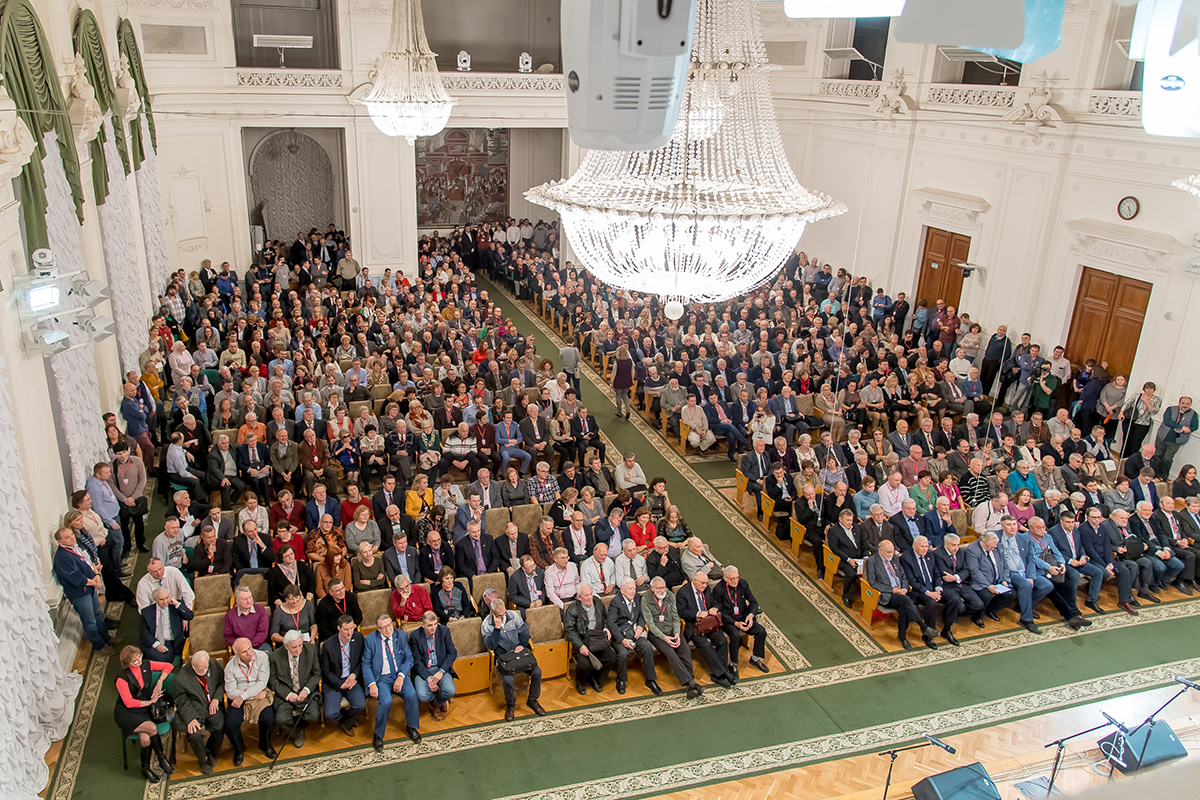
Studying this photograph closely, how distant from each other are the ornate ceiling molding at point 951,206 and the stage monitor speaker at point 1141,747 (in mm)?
11982

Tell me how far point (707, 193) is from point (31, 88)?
20.0 ft

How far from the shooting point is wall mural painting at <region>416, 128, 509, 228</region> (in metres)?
24.9

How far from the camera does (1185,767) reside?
76 centimetres

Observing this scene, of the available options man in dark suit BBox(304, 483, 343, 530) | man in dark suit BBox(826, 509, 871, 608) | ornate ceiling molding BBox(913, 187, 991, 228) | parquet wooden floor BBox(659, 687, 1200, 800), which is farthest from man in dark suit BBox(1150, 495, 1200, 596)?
man in dark suit BBox(304, 483, 343, 530)

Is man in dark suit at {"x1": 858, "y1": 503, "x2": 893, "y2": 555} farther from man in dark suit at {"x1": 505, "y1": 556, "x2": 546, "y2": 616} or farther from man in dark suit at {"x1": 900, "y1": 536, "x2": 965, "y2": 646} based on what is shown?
man in dark suit at {"x1": 505, "y1": 556, "x2": 546, "y2": 616}

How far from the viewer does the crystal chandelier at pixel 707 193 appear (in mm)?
4676

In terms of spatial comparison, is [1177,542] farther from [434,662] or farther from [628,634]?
[434,662]

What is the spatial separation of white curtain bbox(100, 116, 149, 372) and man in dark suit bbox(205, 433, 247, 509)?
8.71ft

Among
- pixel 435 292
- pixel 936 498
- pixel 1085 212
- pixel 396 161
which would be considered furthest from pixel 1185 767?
pixel 396 161

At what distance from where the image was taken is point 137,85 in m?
14.9

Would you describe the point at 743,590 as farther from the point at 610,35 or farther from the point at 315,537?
the point at 610,35

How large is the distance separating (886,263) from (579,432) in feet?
32.5

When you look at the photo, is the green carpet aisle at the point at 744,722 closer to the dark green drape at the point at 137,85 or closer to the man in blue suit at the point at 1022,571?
the man in blue suit at the point at 1022,571

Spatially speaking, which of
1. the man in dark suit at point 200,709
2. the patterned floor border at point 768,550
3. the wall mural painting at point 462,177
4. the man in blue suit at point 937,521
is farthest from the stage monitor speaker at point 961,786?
the wall mural painting at point 462,177
